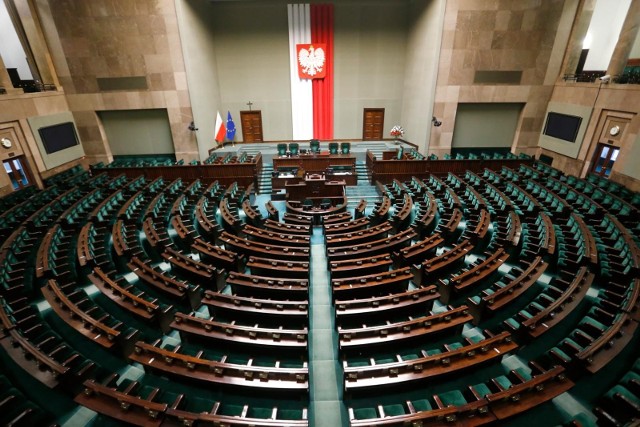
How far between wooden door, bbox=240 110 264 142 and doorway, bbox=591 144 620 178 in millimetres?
14722

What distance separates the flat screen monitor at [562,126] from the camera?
39.4ft

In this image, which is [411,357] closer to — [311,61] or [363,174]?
[363,174]

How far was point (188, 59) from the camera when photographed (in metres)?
12.8

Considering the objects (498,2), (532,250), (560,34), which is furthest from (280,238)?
(560,34)

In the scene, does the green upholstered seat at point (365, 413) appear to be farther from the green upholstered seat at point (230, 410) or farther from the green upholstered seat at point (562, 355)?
the green upholstered seat at point (562, 355)

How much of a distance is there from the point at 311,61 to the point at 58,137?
1171cm

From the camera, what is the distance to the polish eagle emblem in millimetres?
15645

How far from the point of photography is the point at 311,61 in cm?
1588

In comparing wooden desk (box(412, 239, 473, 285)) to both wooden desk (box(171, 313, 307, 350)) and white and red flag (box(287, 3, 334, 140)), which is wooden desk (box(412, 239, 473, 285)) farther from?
white and red flag (box(287, 3, 334, 140))

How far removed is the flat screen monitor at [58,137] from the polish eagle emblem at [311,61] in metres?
10.8

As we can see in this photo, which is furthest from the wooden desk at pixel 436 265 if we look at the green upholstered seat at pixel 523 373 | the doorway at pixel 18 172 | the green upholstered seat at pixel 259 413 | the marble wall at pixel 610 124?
the doorway at pixel 18 172

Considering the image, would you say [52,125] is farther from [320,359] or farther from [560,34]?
[560,34]

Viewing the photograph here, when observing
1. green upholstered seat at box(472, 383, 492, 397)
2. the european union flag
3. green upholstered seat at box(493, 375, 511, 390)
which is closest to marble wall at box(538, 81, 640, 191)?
green upholstered seat at box(493, 375, 511, 390)

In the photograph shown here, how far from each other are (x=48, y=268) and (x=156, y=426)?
4180 millimetres
